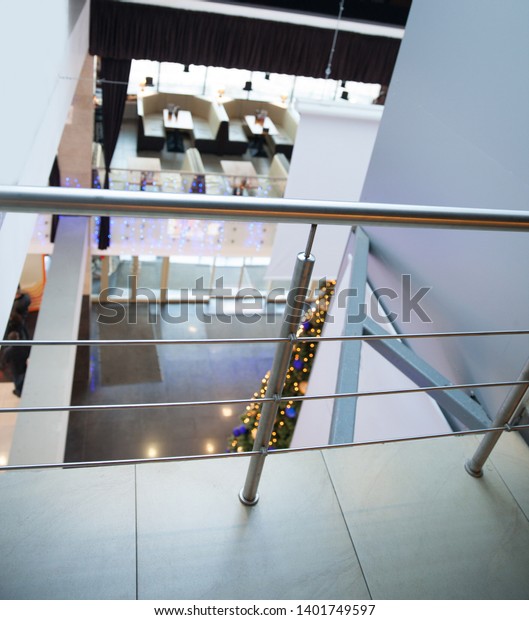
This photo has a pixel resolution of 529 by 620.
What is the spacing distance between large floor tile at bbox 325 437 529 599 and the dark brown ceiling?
467cm

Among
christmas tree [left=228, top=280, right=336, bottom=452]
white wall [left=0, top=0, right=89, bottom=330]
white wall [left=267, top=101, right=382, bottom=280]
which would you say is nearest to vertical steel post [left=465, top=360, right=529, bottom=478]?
white wall [left=0, top=0, right=89, bottom=330]

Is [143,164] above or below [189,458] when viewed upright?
below

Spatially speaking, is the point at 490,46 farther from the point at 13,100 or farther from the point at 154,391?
the point at 154,391

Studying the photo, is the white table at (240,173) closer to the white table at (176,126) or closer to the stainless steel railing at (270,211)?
the white table at (176,126)

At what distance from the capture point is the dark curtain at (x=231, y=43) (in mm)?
5133

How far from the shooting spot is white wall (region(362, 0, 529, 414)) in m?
1.90

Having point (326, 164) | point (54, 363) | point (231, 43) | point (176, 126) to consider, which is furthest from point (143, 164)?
point (54, 363)

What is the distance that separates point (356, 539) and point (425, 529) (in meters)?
0.15

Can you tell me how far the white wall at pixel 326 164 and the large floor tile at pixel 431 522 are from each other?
3152 mm

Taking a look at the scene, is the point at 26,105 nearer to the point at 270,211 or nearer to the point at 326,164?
the point at 270,211

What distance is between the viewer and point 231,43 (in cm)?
542

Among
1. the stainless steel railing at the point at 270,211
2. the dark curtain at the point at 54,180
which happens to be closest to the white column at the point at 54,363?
the dark curtain at the point at 54,180

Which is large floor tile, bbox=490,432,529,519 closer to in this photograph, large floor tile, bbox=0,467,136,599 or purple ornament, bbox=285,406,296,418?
large floor tile, bbox=0,467,136,599

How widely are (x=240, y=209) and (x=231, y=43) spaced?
16.7 ft
